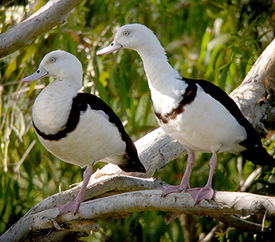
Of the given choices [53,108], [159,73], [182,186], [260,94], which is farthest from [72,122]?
[260,94]

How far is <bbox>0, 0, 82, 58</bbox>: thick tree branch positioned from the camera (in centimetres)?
167

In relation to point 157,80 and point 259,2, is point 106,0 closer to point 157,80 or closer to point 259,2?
point 259,2

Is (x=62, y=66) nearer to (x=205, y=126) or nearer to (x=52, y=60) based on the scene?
(x=52, y=60)

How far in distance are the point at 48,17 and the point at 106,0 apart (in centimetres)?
142

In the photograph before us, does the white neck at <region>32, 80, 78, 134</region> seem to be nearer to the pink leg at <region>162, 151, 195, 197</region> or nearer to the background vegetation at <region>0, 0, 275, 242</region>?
the pink leg at <region>162, 151, 195, 197</region>

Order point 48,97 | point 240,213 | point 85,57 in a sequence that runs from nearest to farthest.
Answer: point 240,213, point 48,97, point 85,57

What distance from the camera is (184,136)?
1.53m

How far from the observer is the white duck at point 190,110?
1479 mm

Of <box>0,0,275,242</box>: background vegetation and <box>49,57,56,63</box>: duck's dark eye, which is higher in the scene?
<box>49,57,56,63</box>: duck's dark eye

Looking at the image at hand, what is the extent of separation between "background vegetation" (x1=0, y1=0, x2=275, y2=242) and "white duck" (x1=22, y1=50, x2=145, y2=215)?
27.7 inches

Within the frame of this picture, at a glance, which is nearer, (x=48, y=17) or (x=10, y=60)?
(x=48, y=17)

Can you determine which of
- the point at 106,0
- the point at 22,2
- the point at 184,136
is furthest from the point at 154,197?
the point at 22,2

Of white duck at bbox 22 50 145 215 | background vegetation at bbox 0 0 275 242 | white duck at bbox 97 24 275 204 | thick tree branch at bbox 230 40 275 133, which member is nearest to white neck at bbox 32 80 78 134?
white duck at bbox 22 50 145 215

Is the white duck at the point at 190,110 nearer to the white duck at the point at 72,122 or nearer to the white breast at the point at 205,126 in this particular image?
the white breast at the point at 205,126
